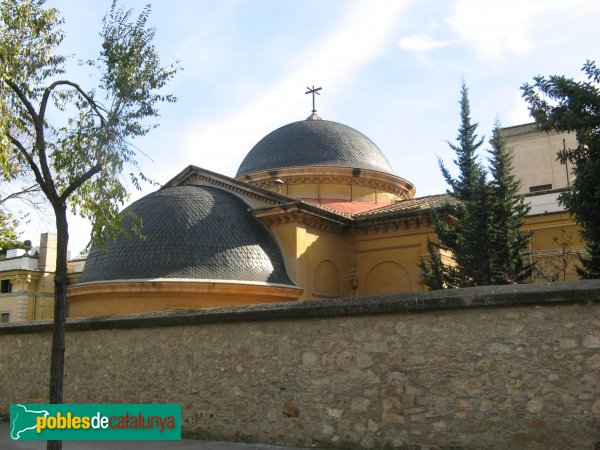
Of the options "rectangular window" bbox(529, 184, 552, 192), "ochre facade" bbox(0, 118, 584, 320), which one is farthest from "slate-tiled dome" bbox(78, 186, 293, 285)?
"rectangular window" bbox(529, 184, 552, 192)

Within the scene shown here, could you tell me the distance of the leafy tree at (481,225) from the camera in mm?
16266

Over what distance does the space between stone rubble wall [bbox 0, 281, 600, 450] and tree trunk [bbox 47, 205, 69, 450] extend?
2195 mm

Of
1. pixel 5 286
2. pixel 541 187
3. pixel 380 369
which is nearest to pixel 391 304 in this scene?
pixel 380 369

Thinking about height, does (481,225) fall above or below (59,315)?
above

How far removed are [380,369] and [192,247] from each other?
1098 cm

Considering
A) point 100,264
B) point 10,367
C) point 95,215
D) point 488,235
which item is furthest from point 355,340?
point 100,264

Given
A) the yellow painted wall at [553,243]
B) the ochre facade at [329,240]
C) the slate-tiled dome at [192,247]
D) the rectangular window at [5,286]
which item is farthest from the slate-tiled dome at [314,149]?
the rectangular window at [5,286]

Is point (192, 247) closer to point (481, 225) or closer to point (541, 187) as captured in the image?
point (481, 225)

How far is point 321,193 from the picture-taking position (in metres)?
24.1

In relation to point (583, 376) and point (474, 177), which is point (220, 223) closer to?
point (474, 177)

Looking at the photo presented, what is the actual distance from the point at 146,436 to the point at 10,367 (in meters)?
3.86

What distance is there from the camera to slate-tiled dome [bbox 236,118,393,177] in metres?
24.6

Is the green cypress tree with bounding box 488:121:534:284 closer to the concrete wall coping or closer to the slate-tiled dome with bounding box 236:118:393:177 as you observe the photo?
the slate-tiled dome with bounding box 236:118:393:177

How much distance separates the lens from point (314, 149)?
81.9ft
